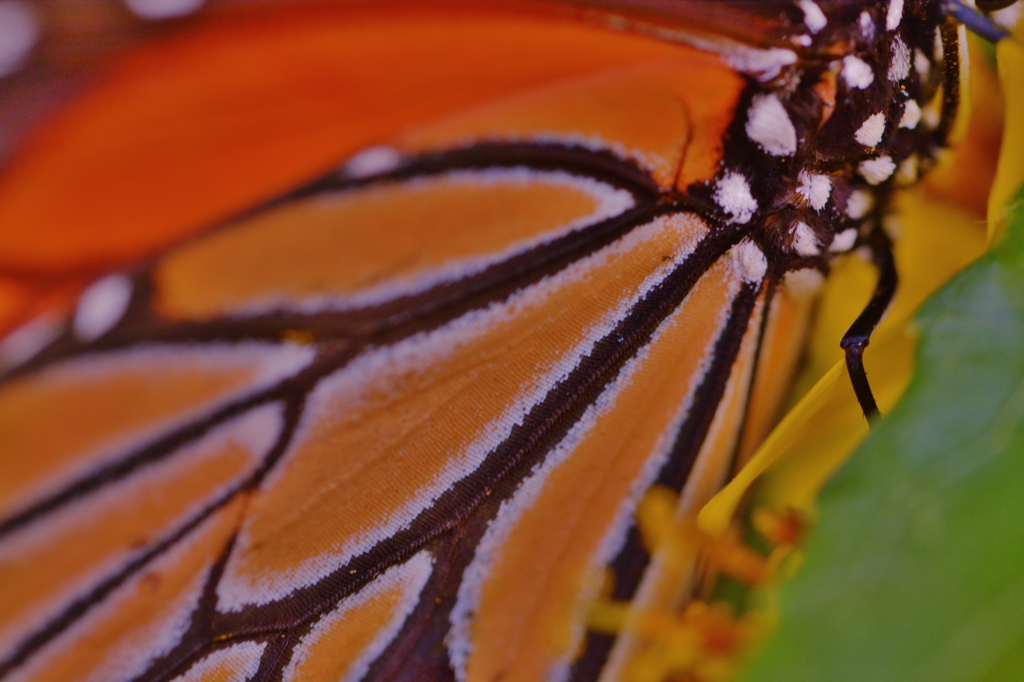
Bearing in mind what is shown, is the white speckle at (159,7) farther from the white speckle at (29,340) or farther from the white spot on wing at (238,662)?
the white spot on wing at (238,662)

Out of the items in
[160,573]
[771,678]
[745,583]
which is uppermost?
[160,573]

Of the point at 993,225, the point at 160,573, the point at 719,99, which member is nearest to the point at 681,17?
the point at 719,99

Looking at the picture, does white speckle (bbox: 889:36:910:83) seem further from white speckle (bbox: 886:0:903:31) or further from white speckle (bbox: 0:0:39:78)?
white speckle (bbox: 0:0:39:78)

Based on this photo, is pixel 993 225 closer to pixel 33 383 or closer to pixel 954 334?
pixel 954 334

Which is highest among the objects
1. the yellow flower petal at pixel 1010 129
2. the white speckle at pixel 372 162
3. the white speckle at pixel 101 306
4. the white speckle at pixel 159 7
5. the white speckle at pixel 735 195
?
the white speckle at pixel 159 7

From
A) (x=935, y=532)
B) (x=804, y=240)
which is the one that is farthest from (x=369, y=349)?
(x=935, y=532)

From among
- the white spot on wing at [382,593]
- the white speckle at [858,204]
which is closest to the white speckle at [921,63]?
the white speckle at [858,204]
